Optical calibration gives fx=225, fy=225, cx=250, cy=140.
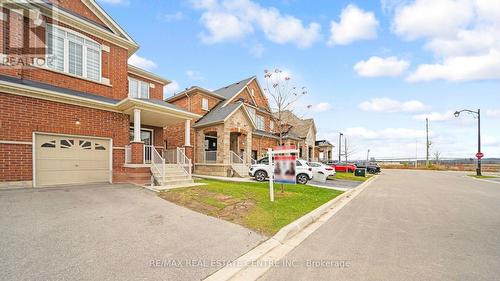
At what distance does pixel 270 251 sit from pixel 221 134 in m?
14.4

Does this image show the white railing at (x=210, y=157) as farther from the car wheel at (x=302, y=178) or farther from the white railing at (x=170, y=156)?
the car wheel at (x=302, y=178)

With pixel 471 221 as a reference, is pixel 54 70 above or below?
above

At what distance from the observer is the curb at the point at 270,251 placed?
3397 millimetres

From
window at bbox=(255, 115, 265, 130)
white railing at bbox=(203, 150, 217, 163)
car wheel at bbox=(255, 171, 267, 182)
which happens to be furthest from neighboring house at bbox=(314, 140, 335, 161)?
car wheel at bbox=(255, 171, 267, 182)

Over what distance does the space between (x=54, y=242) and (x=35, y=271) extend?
43.3 inches

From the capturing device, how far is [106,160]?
37.0 ft

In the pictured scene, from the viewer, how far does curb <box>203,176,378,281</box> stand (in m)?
3.40

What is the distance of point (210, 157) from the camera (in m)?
19.0

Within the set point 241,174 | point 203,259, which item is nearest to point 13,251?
point 203,259

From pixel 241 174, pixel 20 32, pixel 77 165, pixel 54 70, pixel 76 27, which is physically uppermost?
pixel 76 27

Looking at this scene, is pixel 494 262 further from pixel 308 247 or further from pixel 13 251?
pixel 13 251

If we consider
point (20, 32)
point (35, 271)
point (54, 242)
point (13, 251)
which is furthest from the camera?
point (20, 32)

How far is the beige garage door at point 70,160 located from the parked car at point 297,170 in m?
9.11


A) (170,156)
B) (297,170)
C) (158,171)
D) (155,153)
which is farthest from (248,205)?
(170,156)
